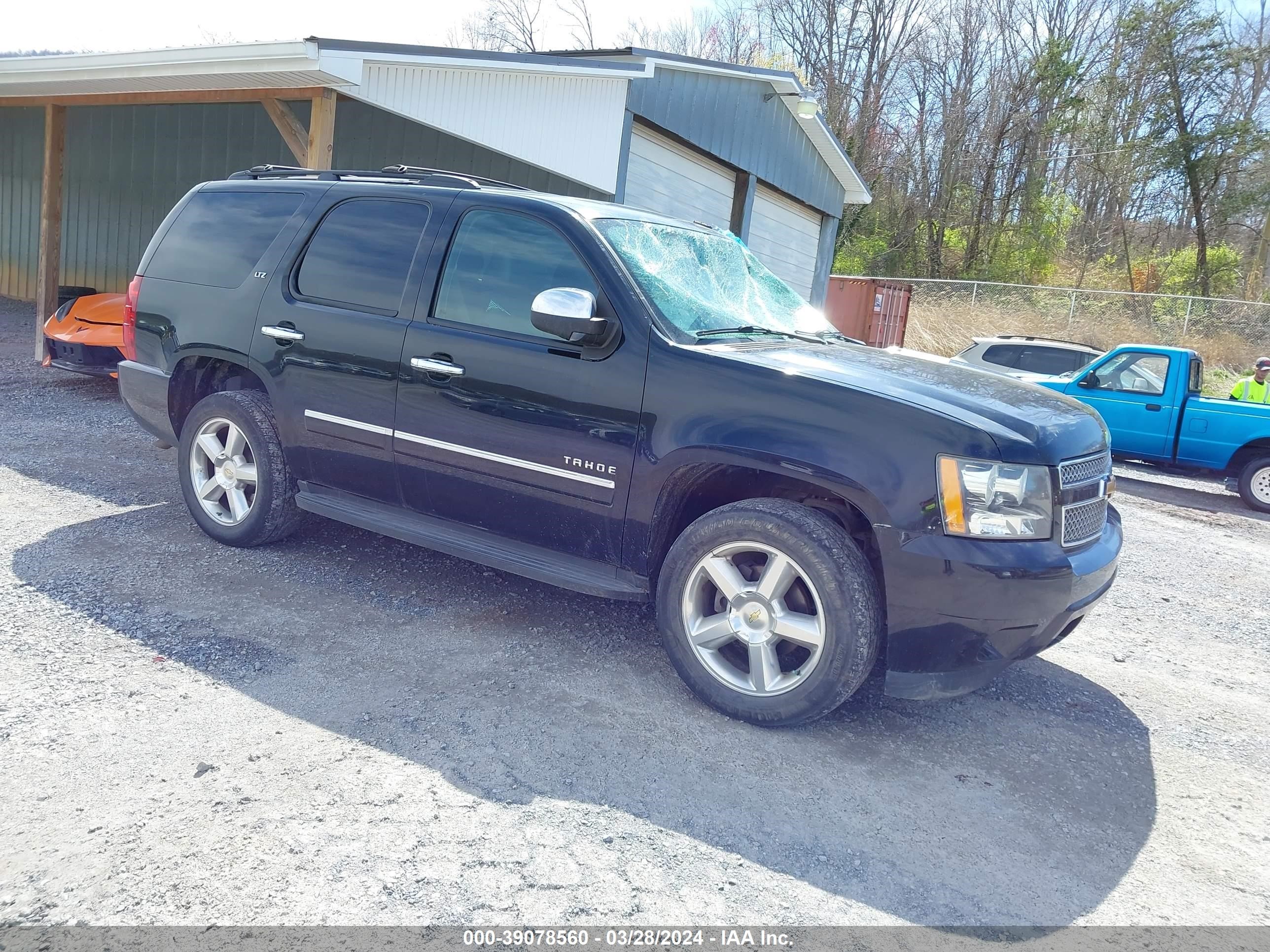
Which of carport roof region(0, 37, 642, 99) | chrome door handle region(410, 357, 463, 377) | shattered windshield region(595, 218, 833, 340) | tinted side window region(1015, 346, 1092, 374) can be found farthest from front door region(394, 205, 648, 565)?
tinted side window region(1015, 346, 1092, 374)

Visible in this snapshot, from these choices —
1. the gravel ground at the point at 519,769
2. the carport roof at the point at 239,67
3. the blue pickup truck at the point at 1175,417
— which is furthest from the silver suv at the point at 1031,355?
the gravel ground at the point at 519,769

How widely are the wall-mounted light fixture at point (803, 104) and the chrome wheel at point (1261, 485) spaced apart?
7724 mm

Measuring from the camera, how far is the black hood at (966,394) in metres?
3.48

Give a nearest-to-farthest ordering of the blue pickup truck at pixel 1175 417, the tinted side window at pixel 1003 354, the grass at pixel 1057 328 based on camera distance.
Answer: the blue pickup truck at pixel 1175 417
the tinted side window at pixel 1003 354
the grass at pixel 1057 328

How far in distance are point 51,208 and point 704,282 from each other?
11.0 metres

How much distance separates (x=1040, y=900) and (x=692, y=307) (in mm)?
2560

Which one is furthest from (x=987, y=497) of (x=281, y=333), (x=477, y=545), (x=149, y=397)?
(x=149, y=397)

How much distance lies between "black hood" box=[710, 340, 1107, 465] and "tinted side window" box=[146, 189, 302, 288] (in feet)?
8.90

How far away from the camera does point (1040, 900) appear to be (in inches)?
112

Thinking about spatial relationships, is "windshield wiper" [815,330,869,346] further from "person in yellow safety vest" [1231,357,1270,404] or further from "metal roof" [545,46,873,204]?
"person in yellow safety vest" [1231,357,1270,404]

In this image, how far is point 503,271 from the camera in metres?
4.43

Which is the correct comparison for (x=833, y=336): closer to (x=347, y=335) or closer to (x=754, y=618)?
(x=754, y=618)

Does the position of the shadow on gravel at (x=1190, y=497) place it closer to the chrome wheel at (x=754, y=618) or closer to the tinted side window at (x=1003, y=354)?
the tinted side window at (x=1003, y=354)

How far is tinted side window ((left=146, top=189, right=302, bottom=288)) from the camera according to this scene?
5250 mm
